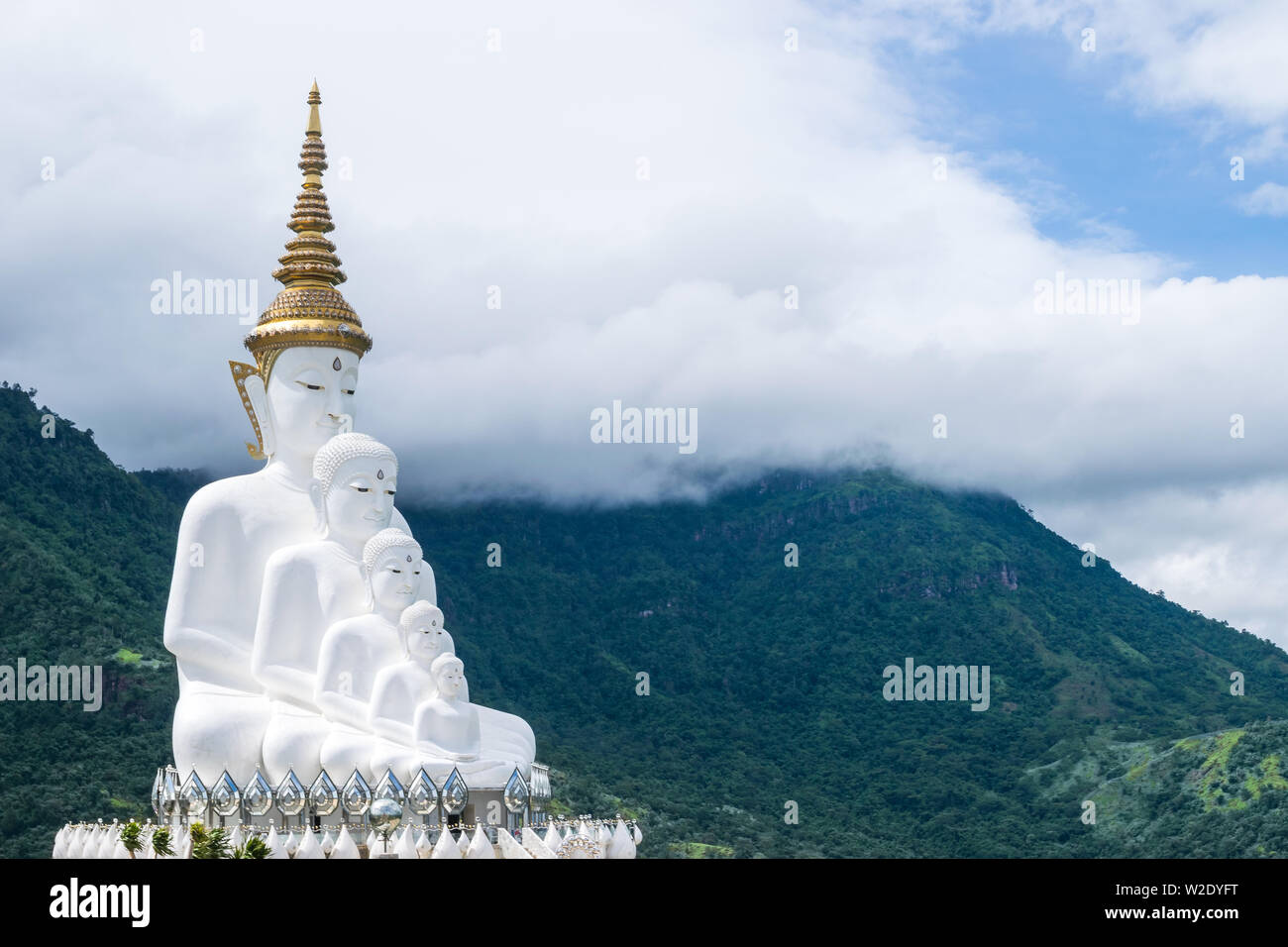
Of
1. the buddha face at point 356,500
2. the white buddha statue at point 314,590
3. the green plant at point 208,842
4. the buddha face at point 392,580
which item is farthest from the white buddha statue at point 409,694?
the green plant at point 208,842

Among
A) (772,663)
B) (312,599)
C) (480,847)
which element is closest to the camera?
(480,847)

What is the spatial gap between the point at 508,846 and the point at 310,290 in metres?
8.98

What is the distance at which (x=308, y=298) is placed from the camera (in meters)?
23.6

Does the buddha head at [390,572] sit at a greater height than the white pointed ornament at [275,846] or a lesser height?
greater

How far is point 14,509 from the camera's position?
1596 inches

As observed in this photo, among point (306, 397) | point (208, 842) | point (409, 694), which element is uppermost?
point (306, 397)

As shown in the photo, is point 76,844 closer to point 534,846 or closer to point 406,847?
point 406,847

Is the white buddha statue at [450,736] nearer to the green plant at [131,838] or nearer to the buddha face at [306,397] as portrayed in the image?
the green plant at [131,838]

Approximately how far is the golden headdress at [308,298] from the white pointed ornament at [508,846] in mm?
7382

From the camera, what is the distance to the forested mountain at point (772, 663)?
37281 mm

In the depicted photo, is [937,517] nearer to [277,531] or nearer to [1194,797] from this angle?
[1194,797]

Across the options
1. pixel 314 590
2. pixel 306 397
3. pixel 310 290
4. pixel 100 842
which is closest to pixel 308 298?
pixel 310 290

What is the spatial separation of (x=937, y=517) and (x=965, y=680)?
9.16m
